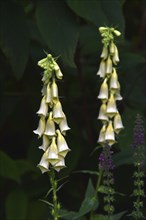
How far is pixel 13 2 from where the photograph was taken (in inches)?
154

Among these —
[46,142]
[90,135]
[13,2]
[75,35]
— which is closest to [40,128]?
[46,142]

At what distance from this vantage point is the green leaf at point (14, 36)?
12.3ft

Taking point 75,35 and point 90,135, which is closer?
point 75,35

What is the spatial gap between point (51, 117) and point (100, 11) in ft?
3.62

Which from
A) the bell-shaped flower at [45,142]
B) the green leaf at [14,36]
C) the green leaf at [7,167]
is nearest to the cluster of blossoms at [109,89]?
the bell-shaped flower at [45,142]

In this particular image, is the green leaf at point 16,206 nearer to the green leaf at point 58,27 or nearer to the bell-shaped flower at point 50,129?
the green leaf at point 58,27

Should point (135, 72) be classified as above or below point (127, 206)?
above

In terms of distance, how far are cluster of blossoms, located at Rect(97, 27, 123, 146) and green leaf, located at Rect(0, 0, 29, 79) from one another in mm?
790

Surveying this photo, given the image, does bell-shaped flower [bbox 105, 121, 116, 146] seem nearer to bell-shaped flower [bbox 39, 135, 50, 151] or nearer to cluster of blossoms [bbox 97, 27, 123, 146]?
cluster of blossoms [bbox 97, 27, 123, 146]

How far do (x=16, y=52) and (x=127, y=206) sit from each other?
115 cm

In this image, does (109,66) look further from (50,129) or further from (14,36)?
(14,36)

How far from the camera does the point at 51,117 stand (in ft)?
8.93

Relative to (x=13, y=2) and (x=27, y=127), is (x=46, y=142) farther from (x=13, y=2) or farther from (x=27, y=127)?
(x=27, y=127)

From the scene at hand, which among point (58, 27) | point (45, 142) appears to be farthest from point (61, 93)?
point (45, 142)
